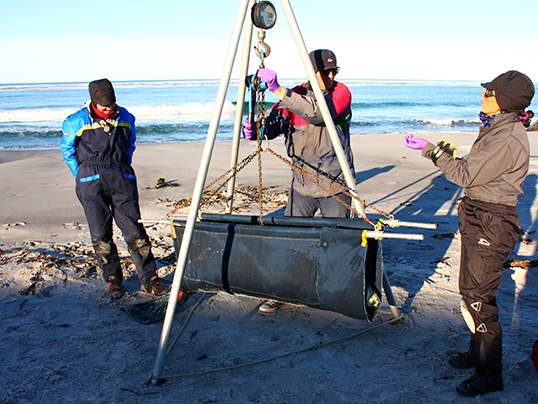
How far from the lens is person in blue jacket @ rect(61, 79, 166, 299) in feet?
11.2

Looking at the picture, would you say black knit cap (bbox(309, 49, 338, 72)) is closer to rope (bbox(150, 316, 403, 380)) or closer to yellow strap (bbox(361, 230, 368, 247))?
yellow strap (bbox(361, 230, 368, 247))

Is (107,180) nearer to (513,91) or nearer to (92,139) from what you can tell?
(92,139)

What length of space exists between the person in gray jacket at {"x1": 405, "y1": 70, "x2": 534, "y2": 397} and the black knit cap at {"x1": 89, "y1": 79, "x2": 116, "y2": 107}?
2584mm

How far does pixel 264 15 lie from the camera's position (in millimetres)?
2555

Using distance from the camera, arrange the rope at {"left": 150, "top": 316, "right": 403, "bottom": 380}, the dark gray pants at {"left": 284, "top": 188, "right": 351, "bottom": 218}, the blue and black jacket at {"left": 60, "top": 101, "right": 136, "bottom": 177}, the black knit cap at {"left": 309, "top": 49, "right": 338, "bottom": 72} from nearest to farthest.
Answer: the rope at {"left": 150, "top": 316, "right": 403, "bottom": 380}
the black knit cap at {"left": 309, "top": 49, "right": 338, "bottom": 72}
the dark gray pants at {"left": 284, "top": 188, "right": 351, "bottom": 218}
the blue and black jacket at {"left": 60, "top": 101, "right": 136, "bottom": 177}

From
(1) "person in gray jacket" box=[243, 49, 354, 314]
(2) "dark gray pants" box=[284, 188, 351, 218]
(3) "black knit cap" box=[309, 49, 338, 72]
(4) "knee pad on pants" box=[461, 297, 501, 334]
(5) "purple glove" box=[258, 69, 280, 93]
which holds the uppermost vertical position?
(3) "black knit cap" box=[309, 49, 338, 72]

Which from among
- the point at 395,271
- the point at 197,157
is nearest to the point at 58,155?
the point at 197,157

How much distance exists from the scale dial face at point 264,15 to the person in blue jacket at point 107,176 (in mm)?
1487

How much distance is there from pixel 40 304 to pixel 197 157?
741 cm

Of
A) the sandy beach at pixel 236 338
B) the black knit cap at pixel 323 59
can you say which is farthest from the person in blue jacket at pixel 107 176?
the black knit cap at pixel 323 59

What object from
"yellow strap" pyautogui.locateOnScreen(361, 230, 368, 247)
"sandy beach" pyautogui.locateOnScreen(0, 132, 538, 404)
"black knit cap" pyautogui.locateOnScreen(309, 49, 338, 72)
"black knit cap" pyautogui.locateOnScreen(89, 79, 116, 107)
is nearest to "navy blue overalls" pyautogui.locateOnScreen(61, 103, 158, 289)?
Answer: "black knit cap" pyautogui.locateOnScreen(89, 79, 116, 107)

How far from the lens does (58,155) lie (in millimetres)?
10836

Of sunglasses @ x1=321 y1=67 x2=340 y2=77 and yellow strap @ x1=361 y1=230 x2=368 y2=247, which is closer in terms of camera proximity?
yellow strap @ x1=361 y1=230 x2=368 y2=247

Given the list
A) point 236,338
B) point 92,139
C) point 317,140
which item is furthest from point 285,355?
point 92,139
